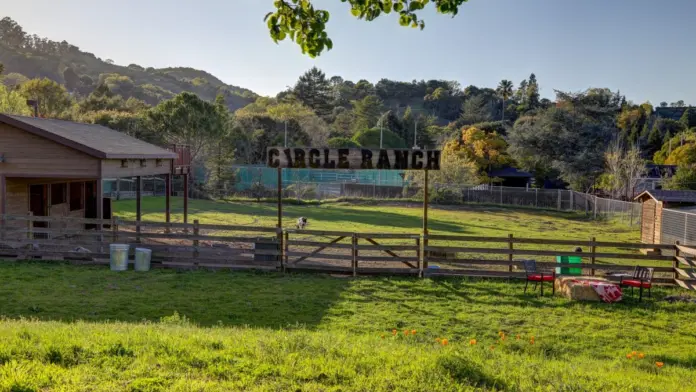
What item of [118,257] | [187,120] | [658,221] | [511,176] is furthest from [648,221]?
[187,120]

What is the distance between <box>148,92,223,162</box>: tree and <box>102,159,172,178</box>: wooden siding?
1101 inches

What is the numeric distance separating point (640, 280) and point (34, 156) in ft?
54.5

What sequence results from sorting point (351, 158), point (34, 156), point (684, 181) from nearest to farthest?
point (351, 158) < point (34, 156) < point (684, 181)

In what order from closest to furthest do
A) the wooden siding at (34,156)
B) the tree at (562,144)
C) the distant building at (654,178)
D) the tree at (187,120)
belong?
the wooden siding at (34,156) → the distant building at (654,178) → the tree at (187,120) → the tree at (562,144)

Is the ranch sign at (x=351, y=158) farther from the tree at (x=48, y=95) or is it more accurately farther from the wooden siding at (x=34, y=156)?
the tree at (x=48, y=95)

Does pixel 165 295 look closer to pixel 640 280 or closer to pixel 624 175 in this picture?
pixel 640 280

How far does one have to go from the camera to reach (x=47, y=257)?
14.4 m

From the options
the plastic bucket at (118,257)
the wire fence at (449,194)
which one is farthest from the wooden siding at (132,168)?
the wire fence at (449,194)

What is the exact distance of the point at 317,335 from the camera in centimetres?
695

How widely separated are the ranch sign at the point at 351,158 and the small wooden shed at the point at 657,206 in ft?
47.2

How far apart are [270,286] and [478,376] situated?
8059 mm

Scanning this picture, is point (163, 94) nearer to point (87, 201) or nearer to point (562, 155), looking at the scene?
point (562, 155)

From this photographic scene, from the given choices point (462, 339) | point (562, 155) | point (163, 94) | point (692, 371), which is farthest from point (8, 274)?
point (163, 94)

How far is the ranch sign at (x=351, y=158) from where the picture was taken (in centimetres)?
1443
